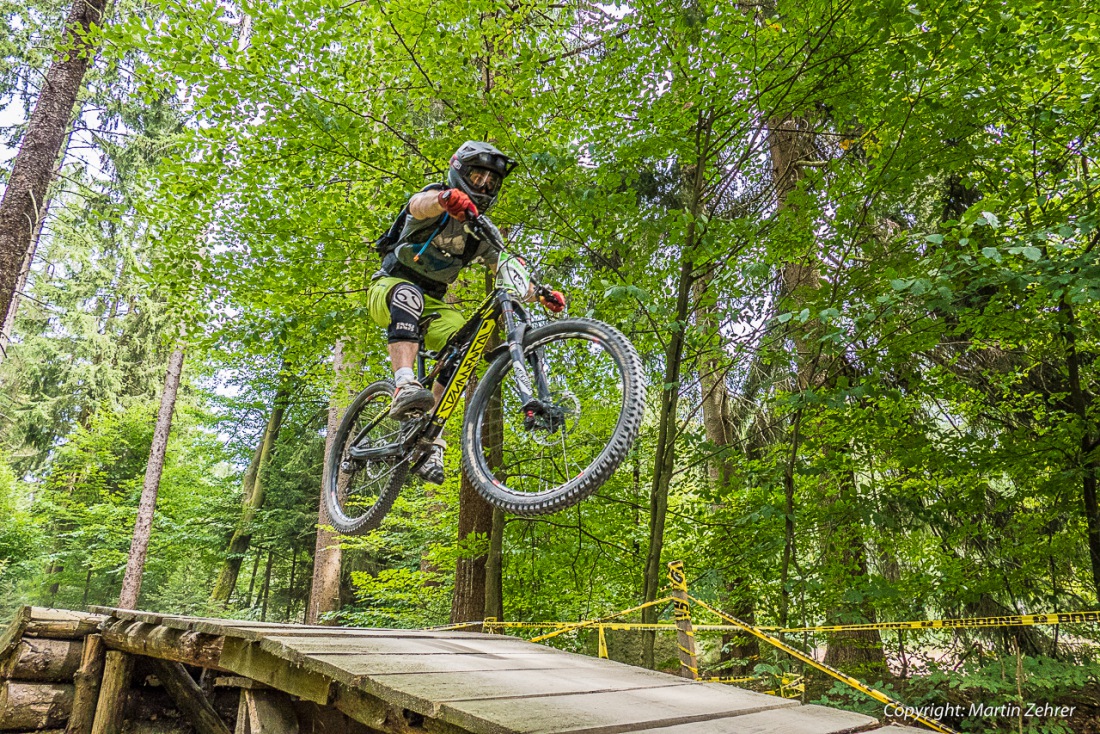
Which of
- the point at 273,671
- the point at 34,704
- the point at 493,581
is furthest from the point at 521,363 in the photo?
the point at 34,704

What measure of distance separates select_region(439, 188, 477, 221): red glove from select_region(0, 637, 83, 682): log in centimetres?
404

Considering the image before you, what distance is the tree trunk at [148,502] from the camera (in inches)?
419

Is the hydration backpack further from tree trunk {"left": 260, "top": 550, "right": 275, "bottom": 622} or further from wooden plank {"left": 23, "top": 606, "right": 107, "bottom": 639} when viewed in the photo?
tree trunk {"left": 260, "top": 550, "right": 275, "bottom": 622}

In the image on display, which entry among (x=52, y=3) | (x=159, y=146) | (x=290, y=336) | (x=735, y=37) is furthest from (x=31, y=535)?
(x=735, y=37)

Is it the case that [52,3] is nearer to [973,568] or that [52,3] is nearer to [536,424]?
[536,424]

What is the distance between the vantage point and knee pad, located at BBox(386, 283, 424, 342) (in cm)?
320

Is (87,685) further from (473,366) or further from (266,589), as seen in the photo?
(266,589)

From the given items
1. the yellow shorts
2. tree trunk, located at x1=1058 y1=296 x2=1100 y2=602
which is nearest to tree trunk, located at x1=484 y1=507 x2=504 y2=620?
the yellow shorts

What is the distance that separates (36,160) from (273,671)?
23.6 ft

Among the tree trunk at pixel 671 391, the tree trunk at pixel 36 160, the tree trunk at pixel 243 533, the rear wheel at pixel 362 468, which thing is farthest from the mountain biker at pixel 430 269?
the tree trunk at pixel 243 533

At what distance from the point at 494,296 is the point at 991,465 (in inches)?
155

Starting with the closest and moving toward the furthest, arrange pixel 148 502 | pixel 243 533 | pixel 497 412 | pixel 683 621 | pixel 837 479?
1. pixel 683 621
2. pixel 497 412
3. pixel 837 479
4. pixel 148 502
5. pixel 243 533

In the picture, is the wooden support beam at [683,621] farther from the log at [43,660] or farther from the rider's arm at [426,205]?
the log at [43,660]

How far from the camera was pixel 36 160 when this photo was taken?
6945mm
